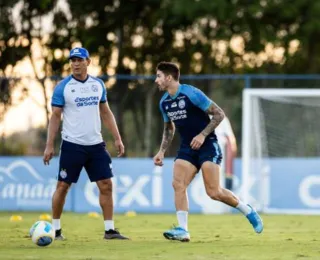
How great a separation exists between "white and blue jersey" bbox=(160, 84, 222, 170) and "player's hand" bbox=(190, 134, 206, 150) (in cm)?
23

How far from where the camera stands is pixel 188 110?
1420 cm

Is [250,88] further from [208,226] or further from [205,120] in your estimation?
[205,120]

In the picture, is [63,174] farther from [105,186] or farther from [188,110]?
[188,110]

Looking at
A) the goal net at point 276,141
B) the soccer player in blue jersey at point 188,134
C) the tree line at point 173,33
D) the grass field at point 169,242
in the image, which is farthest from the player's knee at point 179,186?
the tree line at point 173,33

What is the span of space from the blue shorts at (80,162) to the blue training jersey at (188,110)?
3.42ft

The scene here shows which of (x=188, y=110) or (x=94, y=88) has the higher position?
(x=94, y=88)

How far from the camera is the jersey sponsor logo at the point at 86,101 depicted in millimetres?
14430

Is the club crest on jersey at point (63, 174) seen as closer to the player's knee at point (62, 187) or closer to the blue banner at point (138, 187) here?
the player's knee at point (62, 187)

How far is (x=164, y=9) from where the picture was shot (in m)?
35.7

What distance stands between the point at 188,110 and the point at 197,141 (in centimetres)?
47

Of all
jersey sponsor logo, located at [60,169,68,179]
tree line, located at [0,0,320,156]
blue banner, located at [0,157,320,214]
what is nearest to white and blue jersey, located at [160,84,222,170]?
jersey sponsor logo, located at [60,169,68,179]

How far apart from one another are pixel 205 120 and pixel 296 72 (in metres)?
25.0

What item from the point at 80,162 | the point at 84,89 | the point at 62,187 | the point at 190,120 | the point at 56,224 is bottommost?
the point at 56,224

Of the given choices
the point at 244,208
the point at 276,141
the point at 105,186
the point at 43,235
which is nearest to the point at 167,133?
the point at 105,186
